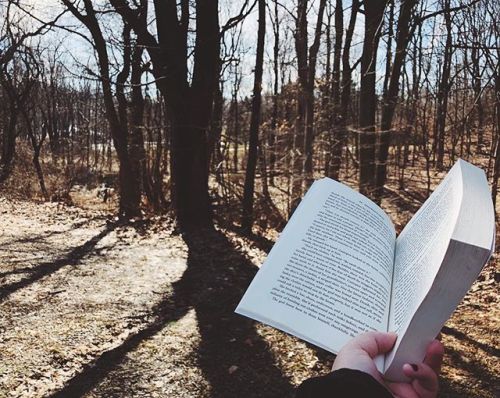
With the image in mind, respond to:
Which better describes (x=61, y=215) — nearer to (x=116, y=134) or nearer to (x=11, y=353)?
(x=116, y=134)

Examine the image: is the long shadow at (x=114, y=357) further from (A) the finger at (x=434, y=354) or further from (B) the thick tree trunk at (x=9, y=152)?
(B) the thick tree trunk at (x=9, y=152)

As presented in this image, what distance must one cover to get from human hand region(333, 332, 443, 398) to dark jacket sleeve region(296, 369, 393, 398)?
0.20 ft

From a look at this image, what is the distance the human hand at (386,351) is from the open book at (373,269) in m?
0.02

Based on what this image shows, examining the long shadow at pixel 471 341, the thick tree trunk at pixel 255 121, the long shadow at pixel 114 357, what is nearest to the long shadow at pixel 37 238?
the thick tree trunk at pixel 255 121

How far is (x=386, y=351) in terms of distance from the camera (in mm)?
1153

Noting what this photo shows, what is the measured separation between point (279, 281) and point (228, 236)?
24.9 feet

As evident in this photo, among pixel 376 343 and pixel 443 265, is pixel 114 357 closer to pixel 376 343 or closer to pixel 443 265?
pixel 376 343

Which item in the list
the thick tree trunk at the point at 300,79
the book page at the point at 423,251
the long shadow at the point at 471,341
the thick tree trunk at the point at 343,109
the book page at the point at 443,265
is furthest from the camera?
the thick tree trunk at the point at 343,109

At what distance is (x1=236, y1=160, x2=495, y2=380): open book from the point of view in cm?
99

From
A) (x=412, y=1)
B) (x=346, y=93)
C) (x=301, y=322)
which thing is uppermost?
(x=412, y=1)

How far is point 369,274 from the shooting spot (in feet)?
4.62

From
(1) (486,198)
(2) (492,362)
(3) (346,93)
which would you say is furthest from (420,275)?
(3) (346,93)

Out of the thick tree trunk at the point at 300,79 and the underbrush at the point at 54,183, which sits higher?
the thick tree trunk at the point at 300,79

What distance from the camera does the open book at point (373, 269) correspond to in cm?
99
